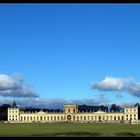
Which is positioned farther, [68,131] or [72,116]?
[72,116]

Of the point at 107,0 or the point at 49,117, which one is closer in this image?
the point at 107,0

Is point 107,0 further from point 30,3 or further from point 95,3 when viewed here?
point 30,3

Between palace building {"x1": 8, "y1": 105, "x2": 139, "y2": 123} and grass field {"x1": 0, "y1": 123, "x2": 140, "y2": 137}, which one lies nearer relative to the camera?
grass field {"x1": 0, "y1": 123, "x2": 140, "y2": 137}

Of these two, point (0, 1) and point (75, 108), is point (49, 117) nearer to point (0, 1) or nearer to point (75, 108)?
point (75, 108)

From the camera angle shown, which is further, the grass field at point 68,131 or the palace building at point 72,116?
the palace building at point 72,116

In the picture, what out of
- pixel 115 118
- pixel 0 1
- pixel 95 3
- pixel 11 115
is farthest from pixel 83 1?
pixel 11 115

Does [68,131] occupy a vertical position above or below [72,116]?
above

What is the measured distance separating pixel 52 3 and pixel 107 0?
0.74m

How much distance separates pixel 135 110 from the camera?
97688mm

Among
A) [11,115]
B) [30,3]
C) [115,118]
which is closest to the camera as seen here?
[30,3]

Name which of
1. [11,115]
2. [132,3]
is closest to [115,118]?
[11,115]

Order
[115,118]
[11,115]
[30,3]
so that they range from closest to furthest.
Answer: [30,3], [115,118], [11,115]

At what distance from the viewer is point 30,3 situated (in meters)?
6.11

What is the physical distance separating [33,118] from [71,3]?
9821 cm
